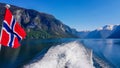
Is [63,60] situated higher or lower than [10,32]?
lower

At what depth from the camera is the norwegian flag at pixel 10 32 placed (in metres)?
Result: 12.4

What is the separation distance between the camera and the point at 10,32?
12.9 m

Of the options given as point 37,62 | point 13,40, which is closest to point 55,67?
point 37,62

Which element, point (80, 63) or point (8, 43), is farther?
point (80, 63)

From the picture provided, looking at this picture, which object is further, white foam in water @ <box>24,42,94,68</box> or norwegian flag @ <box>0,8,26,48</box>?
white foam in water @ <box>24,42,94,68</box>

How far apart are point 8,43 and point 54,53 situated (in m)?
11.4

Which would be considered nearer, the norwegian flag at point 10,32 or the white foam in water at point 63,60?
the norwegian flag at point 10,32

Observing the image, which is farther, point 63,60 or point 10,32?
point 63,60

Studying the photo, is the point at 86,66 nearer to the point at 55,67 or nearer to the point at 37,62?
the point at 55,67

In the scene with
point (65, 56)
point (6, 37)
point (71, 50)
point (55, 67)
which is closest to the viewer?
point (6, 37)

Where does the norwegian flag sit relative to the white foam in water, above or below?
above

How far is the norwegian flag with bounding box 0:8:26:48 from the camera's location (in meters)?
12.4

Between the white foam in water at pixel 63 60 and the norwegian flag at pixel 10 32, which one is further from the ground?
the norwegian flag at pixel 10 32

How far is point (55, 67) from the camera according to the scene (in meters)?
21.4
